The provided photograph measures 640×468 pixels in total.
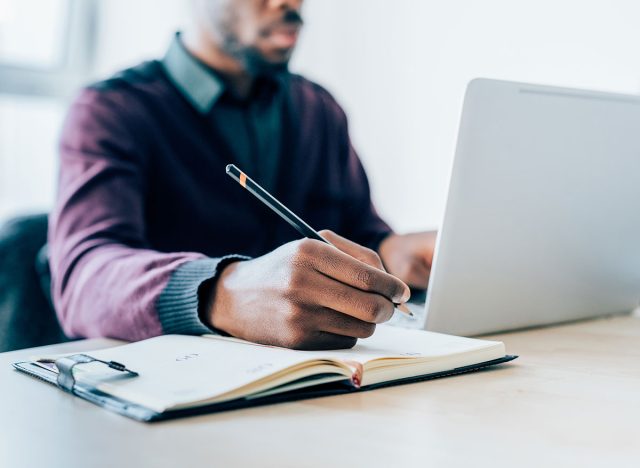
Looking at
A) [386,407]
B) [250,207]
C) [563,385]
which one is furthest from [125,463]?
[250,207]

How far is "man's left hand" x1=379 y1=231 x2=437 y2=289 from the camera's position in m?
1.25

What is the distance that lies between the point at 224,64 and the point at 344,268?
Answer: 1.02 meters

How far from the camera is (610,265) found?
1.15 meters

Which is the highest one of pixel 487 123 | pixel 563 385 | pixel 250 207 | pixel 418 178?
pixel 487 123

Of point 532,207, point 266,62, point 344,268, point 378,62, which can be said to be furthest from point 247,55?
point 378,62

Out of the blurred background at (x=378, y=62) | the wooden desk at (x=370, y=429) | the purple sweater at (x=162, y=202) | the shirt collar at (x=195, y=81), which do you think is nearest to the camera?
the wooden desk at (x=370, y=429)

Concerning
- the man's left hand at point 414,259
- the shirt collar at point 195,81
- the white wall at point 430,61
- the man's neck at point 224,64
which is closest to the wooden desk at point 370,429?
the man's left hand at point 414,259

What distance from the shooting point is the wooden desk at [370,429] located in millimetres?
562

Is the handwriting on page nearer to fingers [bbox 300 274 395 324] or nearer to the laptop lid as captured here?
fingers [bbox 300 274 395 324]

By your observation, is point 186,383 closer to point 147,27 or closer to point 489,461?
point 489,461

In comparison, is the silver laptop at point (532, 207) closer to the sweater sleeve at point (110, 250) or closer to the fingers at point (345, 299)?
the fingers at point (345, 299)

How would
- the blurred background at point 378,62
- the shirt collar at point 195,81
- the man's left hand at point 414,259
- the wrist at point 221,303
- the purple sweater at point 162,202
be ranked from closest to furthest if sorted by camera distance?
the wrist at point 221,303 < the purple sweater at point 162,202 < the man's left hand at point 414,259 < the shirt collar at point 195,81 < the blurred background at point 378,62

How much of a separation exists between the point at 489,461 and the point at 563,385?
0.26m

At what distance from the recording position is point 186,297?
2.95 feet
